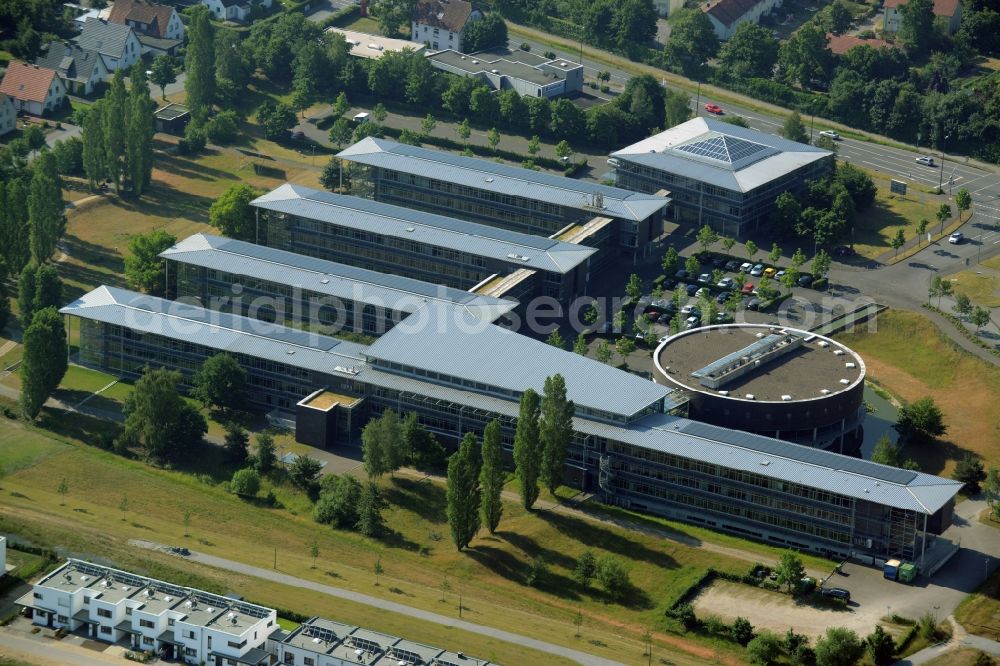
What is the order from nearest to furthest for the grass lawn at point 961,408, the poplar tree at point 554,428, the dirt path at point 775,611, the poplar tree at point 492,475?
1. the dirt path at point 775,611
2. the poplar tree at point 492,475
3. the poplar tree at point 554,428
4. the grass lawn at point 961,408

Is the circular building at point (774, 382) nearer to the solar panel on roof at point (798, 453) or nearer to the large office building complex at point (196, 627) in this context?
the solar panel on roof at point (798, 453)

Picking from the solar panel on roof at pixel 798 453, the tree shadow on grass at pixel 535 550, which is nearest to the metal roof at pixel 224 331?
the tree shadow on grass at pixel 535 550

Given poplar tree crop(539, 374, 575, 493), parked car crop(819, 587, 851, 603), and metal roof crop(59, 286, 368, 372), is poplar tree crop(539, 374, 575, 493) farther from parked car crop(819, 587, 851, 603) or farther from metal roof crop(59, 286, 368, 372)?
parked car crop(819, 587, 851, 603)

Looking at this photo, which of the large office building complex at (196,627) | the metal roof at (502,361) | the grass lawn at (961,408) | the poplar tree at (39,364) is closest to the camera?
the large office building complex at (196,627)

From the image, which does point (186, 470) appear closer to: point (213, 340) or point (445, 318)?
point (213, 340)

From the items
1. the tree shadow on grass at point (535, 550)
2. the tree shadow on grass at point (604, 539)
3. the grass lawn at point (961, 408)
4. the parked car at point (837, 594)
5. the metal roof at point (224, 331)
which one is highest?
the metal roof at point (224, 331)

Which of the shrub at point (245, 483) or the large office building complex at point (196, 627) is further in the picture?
the shrub at point (245, 483)

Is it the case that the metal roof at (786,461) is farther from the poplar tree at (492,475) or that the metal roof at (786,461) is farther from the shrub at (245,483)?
the shrub at (245,483)

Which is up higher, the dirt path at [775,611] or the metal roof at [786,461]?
the metal roof at [786,461]
